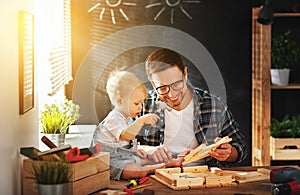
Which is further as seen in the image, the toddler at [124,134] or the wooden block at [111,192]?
the toddler at [124,134]

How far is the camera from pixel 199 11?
4762 mm

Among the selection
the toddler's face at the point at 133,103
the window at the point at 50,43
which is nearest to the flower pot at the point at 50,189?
the toddler's face at the point at 133,103

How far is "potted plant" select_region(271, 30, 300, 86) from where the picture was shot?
459 cm

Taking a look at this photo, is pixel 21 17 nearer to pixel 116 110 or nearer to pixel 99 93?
pixel 116 110

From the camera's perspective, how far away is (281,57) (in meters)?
4.62

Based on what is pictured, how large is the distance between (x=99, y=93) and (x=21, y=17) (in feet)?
9.01

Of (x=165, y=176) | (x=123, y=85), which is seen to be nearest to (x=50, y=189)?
(x=165, y=176)

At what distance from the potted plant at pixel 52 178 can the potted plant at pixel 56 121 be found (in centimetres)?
140

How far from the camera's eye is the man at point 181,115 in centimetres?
295

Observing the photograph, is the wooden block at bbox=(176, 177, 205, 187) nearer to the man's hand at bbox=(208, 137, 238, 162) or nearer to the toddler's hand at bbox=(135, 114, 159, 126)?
the man's hand at bbox=(208, 137, 238, 162)

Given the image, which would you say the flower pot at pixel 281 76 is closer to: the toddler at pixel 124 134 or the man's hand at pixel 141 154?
the toddler at pixel 124 134

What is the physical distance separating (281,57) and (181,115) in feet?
5.70

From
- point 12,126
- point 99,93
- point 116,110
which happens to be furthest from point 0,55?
point 99,93

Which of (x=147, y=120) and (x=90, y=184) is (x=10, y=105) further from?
(x=147, y=120)
